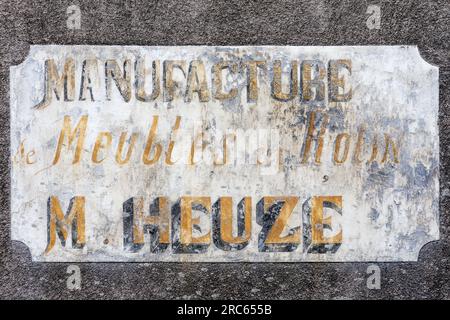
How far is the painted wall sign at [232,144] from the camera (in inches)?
161

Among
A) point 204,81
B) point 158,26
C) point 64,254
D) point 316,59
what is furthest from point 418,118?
point 64,254

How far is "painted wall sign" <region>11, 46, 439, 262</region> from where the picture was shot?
409 centimetres

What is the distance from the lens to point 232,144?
4.09 m

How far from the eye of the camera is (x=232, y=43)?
4.11 metres

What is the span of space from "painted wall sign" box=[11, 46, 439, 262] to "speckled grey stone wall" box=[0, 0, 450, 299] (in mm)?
88

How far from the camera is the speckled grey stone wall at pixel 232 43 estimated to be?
411 centimetres

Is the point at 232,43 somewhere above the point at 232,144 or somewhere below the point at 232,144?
above

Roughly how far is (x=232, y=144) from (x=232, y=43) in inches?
27.4

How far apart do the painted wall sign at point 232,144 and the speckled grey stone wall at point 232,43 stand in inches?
3.5

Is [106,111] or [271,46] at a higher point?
[271,46]

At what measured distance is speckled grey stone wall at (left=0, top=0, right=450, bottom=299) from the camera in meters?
4.11

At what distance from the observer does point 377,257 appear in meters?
4.13
